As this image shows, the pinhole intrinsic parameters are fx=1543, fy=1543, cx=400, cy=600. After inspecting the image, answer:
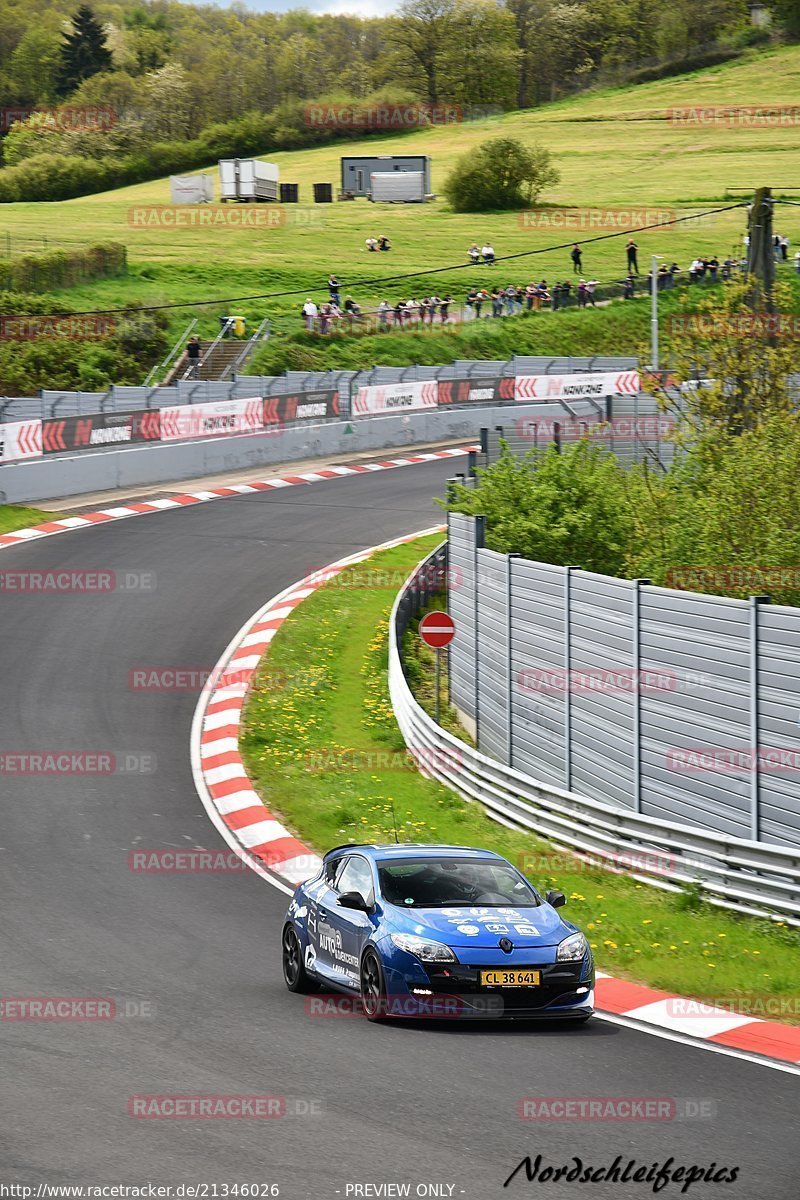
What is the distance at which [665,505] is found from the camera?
2292cm

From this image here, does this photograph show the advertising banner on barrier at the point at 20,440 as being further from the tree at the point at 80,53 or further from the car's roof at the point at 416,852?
the tree at the point at 80,53

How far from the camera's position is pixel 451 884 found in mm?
11703

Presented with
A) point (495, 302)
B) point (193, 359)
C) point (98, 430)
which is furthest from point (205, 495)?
point (495, 302)

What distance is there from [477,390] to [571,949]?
1678 inches

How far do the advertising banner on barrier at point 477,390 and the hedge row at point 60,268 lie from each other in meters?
24.2

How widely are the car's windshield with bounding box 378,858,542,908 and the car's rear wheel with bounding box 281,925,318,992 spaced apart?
1020 mm

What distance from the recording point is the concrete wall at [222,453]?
37.0 m

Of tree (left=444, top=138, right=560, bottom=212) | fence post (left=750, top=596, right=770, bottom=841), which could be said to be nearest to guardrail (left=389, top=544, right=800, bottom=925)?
fence post (left=750, top=596, right=770, bottom=841)

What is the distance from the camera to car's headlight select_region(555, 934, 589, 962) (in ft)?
35.3

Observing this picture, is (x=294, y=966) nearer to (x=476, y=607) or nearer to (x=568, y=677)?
(x=568, y=677)

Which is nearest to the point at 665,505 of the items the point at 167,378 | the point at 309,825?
the point at 309,825

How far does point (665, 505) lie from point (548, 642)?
5376 millimetres

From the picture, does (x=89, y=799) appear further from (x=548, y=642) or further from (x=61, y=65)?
(x=61, y=65)

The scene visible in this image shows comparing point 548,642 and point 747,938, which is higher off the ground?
point 548,642
